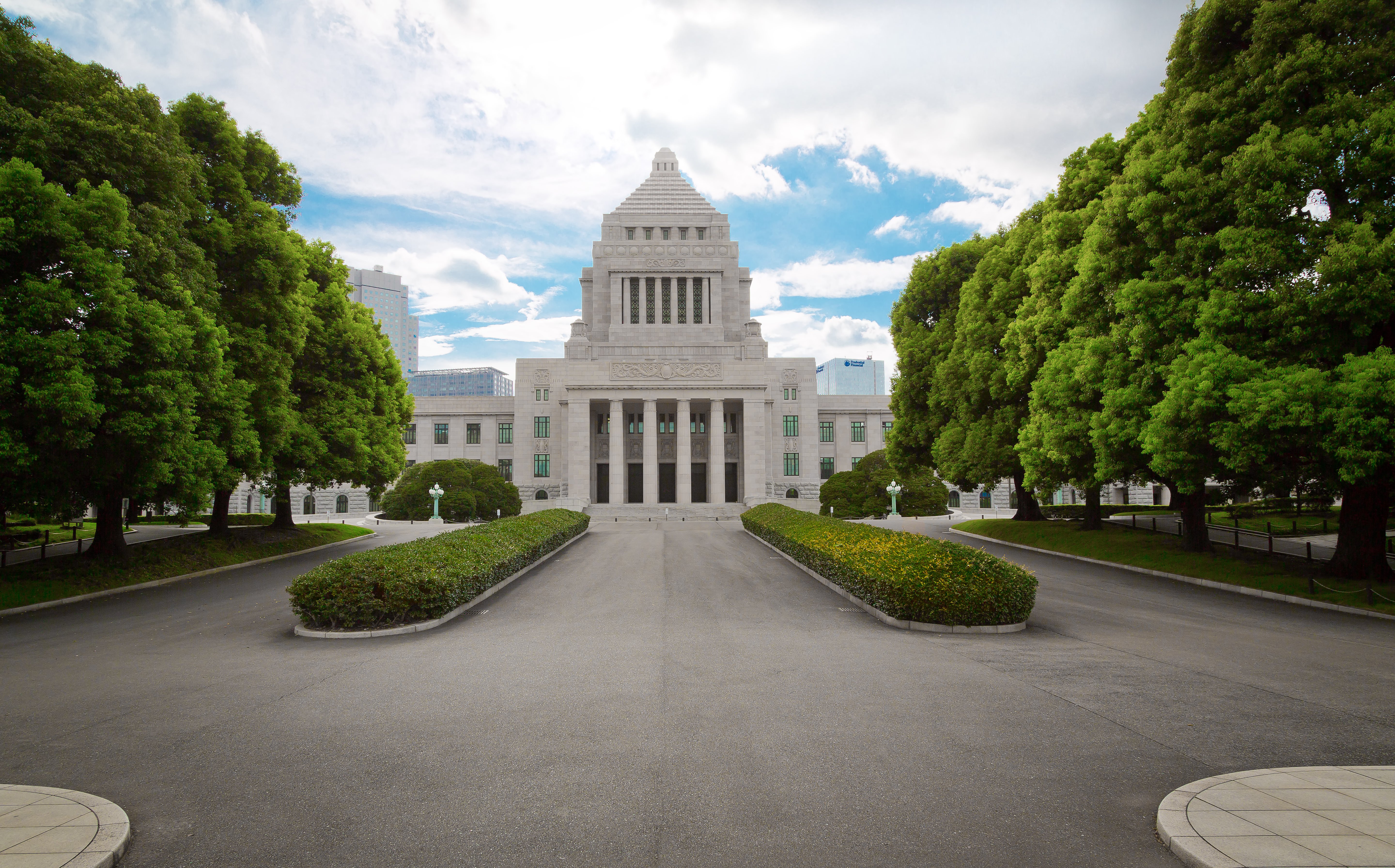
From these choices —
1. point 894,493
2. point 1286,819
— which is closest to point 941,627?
point 1286,819

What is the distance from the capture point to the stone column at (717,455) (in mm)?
57625

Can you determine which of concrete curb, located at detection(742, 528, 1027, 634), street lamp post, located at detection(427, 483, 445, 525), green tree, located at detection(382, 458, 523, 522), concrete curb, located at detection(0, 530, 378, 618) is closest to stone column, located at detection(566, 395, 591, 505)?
green tree, located at detection(382, 458, 523, 522)

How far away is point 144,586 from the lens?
18.4 m

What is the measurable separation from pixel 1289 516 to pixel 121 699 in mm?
47788

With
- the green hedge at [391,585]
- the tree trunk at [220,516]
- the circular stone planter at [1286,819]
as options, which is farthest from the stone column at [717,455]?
the circular stone planter at [1286,819]

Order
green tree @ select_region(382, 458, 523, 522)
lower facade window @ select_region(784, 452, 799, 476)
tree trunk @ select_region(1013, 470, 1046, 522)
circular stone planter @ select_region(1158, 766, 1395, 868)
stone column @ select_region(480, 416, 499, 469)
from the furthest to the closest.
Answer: stone column @ select_region(480, 416, 499, 469), lower facade window @ select_region(784, 452, 799, 476), green tree @ select_region(382, 458, 523, 522), tree trunk @ select_region(1013, 470, 1046, 522), circular stone planter @ select_region(1158, 766, 1395, 868)

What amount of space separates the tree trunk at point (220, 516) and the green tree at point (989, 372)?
29606 millimetres

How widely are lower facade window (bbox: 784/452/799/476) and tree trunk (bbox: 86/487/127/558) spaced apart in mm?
52202

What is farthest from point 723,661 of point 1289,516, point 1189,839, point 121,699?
point 1289,516

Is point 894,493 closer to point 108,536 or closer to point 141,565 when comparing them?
point 141,565

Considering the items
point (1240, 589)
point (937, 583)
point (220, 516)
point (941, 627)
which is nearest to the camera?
point (941, 627)

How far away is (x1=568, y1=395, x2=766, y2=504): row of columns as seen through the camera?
2208 inches

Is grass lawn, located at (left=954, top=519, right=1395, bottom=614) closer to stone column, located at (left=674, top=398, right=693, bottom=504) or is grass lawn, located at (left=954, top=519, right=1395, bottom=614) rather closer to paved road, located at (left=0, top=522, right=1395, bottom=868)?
paved road, located at (left=0, top=522, right=1395, bottom=868)

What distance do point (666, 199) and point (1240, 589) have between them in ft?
217
